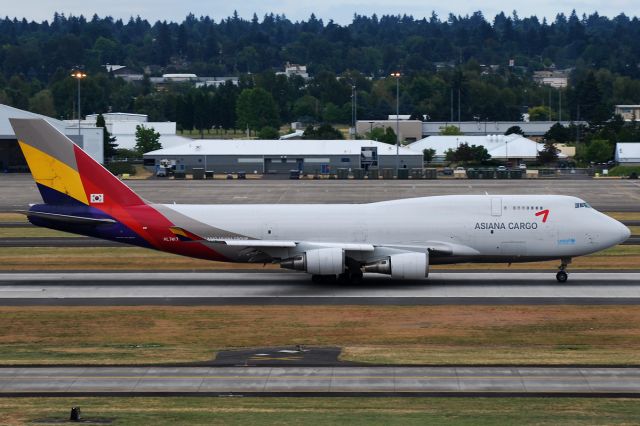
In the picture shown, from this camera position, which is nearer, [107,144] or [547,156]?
[547,156]

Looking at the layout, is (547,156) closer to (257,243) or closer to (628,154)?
(628,154)

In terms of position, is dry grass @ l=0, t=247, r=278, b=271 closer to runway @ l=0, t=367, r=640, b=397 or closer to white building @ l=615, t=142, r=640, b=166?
runway @ l=0, t=367, r=640, b=397

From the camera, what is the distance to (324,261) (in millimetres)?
49281

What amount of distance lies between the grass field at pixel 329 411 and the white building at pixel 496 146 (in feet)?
434

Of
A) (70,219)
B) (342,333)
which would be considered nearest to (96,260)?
(70,219)

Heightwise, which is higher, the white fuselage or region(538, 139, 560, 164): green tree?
region(538, 139, 560, 164): green tree

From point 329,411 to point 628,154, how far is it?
123m

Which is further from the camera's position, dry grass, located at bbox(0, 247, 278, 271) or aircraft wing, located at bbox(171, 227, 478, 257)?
dry grass, located at bbox(0, 247, 278, 271)

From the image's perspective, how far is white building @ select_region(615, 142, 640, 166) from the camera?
143875 mm

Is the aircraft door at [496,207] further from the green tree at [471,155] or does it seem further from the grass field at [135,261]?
the green tree at [471,155]

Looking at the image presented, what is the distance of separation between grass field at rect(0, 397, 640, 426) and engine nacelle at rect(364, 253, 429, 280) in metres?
18.8

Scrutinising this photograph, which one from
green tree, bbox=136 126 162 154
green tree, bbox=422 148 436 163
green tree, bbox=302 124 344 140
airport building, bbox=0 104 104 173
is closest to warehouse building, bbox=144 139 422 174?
airport building, bbox=0 104 104 173

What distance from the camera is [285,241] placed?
50.9m

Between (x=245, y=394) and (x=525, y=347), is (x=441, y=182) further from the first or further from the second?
(x=245, y=394)
